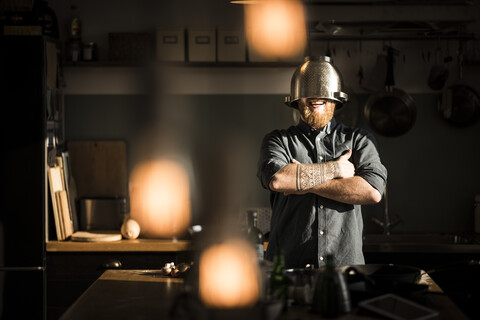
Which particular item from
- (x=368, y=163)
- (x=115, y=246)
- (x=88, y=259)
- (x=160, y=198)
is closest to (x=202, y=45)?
(x=160, y=198)

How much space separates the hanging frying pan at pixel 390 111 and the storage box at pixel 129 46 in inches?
62.4

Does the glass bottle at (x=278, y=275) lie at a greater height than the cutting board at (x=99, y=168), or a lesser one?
lesser

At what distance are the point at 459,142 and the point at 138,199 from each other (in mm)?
2286

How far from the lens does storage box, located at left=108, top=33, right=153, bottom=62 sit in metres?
4.20

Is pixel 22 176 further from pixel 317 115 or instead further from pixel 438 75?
pixel 438 75

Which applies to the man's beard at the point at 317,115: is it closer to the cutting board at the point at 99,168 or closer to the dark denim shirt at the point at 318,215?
the dark denim shirt at the point at 318,215

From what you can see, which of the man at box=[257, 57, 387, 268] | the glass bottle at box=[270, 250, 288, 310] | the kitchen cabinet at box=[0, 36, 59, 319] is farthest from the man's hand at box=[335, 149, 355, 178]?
the kitchen cabinet at box=[0, 36, 59, 319]

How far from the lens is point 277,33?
14.0 ft

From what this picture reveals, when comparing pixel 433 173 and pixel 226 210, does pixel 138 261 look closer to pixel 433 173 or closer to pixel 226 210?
pixel 226 210


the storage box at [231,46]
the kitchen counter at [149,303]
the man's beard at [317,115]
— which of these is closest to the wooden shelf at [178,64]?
the storage box at [231,46]

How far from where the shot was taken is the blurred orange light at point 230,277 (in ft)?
5.42

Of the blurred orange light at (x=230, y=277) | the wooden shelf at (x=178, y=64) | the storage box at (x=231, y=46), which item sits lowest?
the blurred orange light at (x=230, y=277)

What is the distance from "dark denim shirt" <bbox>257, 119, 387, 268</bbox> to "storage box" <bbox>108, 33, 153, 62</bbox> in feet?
5.77

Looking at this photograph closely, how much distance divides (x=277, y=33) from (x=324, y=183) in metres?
1.96
